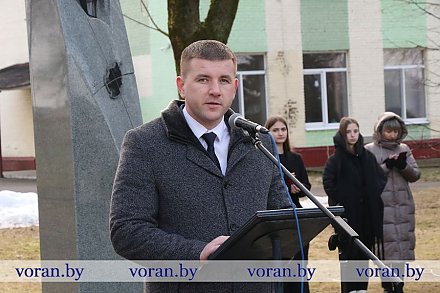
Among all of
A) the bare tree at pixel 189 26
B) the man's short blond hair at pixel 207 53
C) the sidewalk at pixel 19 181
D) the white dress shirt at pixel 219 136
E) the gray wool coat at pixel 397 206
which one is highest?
the bare tree at pixel 189 26

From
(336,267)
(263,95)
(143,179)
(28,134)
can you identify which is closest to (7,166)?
(28,134)

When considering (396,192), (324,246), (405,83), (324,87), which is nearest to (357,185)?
(396,192)

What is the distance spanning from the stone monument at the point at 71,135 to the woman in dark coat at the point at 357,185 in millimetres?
2669

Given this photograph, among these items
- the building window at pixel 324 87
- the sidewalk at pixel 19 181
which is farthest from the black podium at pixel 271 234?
the building window at pixel 324 87

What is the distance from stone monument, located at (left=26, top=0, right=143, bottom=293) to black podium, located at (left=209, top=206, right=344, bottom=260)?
3360mm

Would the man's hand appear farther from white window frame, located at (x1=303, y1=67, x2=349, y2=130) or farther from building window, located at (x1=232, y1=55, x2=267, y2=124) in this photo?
white window frame, located at (x1=303, y1=67, x2=349, y2=130)

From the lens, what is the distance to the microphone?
333cm

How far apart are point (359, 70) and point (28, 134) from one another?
10.7 metres

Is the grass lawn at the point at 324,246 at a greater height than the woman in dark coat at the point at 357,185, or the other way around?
the woman in dark coat at the point at 357,185

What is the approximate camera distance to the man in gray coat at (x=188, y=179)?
3248 mm

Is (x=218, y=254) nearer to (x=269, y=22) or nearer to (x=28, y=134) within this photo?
(x=269, y=22)

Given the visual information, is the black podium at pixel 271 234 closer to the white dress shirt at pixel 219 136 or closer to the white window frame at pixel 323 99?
the white dress shirt at pixel 219 136

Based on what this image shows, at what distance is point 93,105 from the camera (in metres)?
6.48

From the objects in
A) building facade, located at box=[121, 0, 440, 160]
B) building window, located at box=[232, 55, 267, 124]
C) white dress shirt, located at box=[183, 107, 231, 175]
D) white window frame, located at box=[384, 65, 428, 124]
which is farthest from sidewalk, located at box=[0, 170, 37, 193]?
white dress shirt, located at box=[183, 107, 231, 175]
